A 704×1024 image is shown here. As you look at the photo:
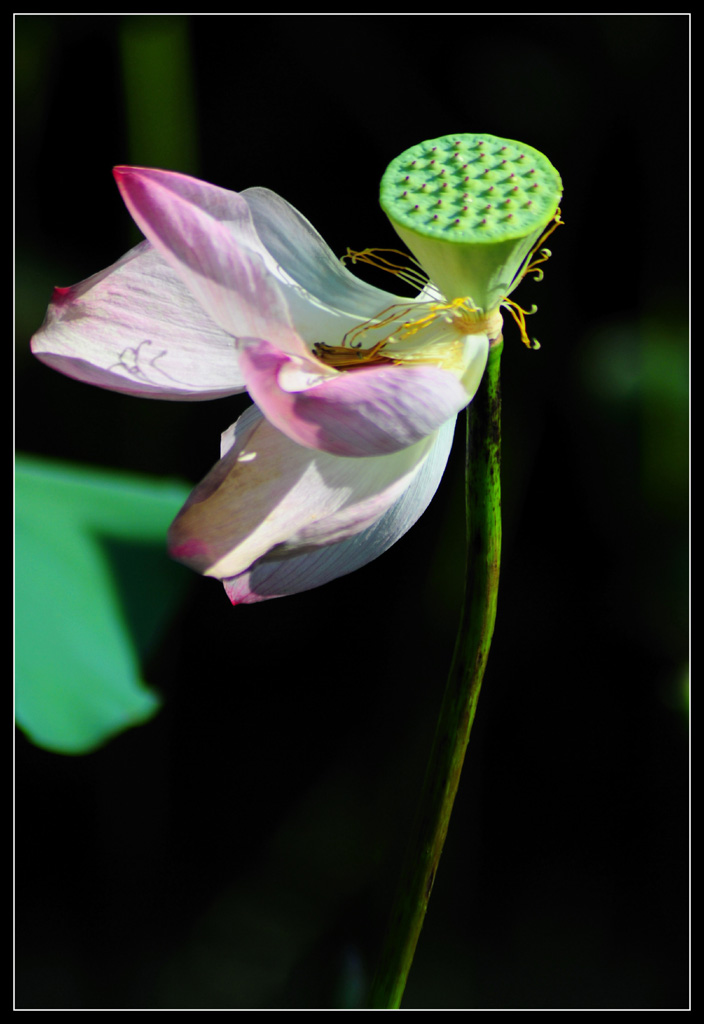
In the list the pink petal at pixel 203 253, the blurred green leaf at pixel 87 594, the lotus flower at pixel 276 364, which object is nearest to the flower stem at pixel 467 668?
the lotus flower at pixel 276 364

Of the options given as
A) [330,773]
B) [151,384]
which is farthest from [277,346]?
[330,773]

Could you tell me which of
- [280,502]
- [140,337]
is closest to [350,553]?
[280,502]

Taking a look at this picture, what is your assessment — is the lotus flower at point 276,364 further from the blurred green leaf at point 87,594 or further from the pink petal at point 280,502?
the blurred green leaf at point 87,594

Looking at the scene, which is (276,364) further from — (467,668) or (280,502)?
(467,668)

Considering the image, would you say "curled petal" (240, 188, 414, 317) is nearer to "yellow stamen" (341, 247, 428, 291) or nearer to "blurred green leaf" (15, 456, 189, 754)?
"yellow stamen" (341, 247, 428, 291)

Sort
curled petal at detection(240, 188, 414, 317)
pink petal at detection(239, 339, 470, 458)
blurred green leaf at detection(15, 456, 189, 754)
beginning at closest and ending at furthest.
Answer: pink petal at detection(239, 339, 470, 458) < curled petal at detection(240, 188, 414, 317) < blurred green leaf at detection(15, 456, 189, 754)

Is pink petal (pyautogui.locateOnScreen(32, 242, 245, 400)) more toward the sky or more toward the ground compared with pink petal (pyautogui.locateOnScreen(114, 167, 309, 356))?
more toward the ground

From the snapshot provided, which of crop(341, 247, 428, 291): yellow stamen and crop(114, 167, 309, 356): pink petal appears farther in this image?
crop(341, 247, 428, 291): yellow stamen

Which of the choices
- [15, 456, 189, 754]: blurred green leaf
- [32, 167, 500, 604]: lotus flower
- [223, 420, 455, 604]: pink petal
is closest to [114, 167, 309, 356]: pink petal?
[32, 167, 500, 604]: lotus flower
